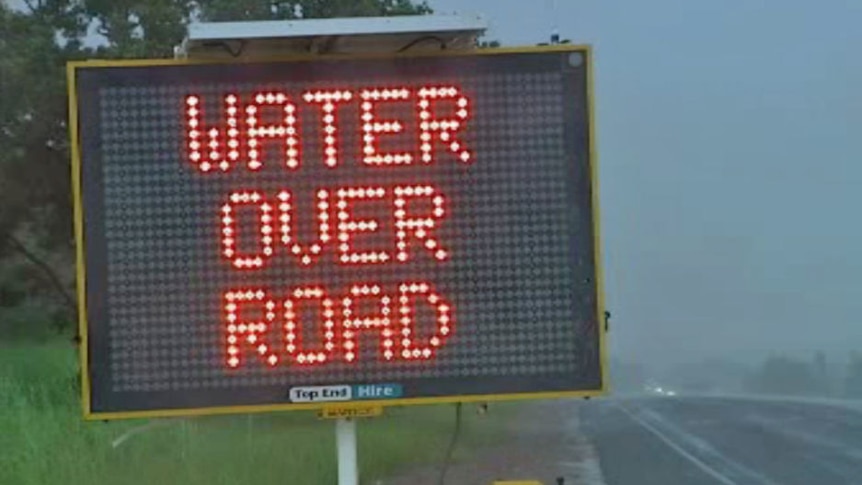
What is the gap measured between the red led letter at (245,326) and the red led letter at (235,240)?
0.10 m

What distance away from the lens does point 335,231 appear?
526 cm

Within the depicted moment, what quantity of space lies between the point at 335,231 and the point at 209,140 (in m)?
0.50

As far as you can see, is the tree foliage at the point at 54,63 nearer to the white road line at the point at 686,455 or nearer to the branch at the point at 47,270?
the branch at the point at 47,270

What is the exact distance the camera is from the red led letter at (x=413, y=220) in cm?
527

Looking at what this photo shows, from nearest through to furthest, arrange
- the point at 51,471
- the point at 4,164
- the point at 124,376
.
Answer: the point at 124,376 < the point at 51,471 < the point at 4,164

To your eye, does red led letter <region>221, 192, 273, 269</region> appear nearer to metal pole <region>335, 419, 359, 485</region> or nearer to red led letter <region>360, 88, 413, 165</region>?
red led letter <region>360, 88, 413, 165</region>

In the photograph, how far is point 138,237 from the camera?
5270mm

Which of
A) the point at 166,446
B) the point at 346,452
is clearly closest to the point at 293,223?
the point at 346,452

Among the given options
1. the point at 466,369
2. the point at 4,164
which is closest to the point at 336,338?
the point at 466,369

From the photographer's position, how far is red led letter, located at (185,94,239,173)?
17.3ft

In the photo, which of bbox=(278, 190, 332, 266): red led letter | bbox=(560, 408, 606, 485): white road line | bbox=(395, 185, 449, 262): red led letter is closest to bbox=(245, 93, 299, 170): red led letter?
bbox=(278, 190, 332, 266): red led letter

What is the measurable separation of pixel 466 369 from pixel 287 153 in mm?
899

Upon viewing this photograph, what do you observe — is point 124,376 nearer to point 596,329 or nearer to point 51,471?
point 596,329

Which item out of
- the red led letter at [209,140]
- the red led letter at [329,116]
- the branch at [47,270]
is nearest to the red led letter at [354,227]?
the red led letter at [329,116]
